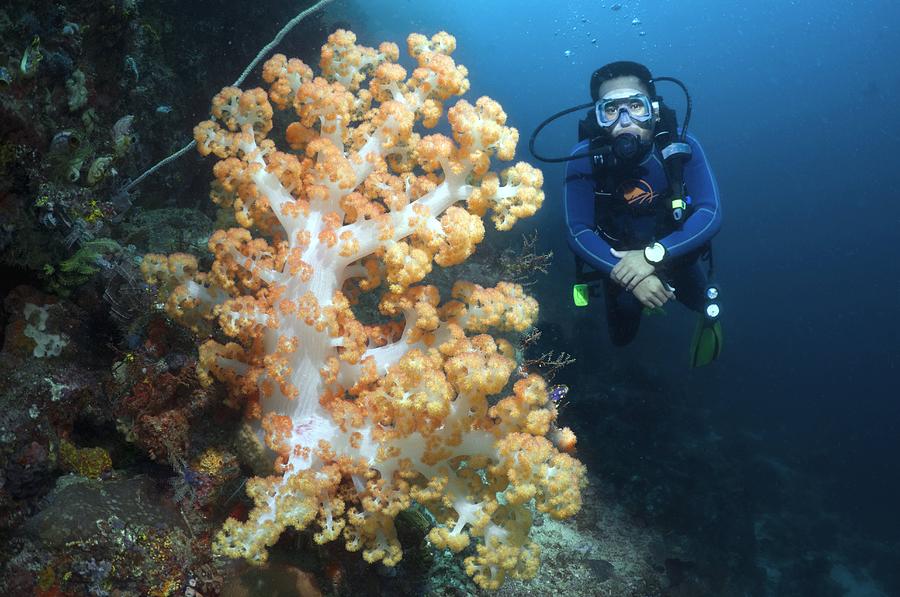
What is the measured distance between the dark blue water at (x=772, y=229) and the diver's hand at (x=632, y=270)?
401cm

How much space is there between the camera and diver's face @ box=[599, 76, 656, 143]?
5281 mm

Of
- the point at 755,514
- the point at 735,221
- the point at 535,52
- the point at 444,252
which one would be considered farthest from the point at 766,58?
the point at 444,252

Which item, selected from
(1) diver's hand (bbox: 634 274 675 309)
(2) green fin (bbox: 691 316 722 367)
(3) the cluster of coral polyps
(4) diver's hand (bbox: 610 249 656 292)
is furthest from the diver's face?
(3) the cluster of coral polyps

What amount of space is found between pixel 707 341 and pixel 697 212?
1802mm

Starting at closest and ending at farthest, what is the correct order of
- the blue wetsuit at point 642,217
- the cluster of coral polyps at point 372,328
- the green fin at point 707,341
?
the cluster of coral polyps at point 372,328 → the blue wetsuit at point 642,217 → the green fin at point 707,341

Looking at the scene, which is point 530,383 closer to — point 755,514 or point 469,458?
point 469,458

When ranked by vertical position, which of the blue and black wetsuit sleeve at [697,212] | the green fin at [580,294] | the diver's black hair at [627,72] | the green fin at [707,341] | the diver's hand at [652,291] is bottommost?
the green fin at [707,341]

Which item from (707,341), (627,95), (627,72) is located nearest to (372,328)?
(627,95)

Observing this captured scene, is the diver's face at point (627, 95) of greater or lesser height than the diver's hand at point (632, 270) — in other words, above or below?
above

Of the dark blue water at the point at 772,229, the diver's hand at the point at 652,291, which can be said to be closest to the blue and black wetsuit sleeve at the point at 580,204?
the diver's hand at the point at 652,291

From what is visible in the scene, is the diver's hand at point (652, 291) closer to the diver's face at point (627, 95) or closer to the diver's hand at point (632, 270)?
the diver's hand at point (632, 270)

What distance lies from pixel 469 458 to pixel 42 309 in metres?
2.33

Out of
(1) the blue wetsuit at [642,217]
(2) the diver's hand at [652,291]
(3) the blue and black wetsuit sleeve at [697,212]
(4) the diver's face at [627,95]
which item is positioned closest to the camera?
(2) the diver's hand at [652,291]

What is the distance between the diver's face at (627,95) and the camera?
528 cm
